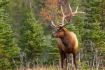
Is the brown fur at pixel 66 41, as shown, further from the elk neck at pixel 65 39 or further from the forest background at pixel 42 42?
the forest background at pixel 42 42

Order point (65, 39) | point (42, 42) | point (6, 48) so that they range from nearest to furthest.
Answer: point (65, 39)
point (6, 48)
point (42, 42)

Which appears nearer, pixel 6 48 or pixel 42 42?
pixel 6 48

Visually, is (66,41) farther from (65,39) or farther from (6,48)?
(6,48)

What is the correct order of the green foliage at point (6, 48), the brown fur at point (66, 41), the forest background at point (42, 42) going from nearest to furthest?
the brown fur at point (66, 41) → the green foliage at point (6, 48) → the forest background at point (42, 42)

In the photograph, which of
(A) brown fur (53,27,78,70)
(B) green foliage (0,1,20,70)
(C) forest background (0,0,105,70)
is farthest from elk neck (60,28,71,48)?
(B) green foliage (0,1,20,70)

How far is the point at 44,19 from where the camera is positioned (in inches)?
1906

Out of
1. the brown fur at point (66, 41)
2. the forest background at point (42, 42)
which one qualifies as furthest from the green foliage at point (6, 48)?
the brown fur at point (66, 41)

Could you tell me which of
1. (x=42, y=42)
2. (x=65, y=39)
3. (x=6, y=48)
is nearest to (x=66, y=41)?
(x=65, y=39)

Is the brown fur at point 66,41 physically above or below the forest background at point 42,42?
above

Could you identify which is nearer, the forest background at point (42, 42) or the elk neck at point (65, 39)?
the elk neck at point (65, 39)

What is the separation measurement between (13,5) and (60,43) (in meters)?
35.7

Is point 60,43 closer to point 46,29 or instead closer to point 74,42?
point 74,42

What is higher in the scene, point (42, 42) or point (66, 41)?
point (66, 41)

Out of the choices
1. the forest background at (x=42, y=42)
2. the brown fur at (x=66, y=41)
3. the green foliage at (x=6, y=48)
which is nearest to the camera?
the brown fur at (x=66, y=41)
